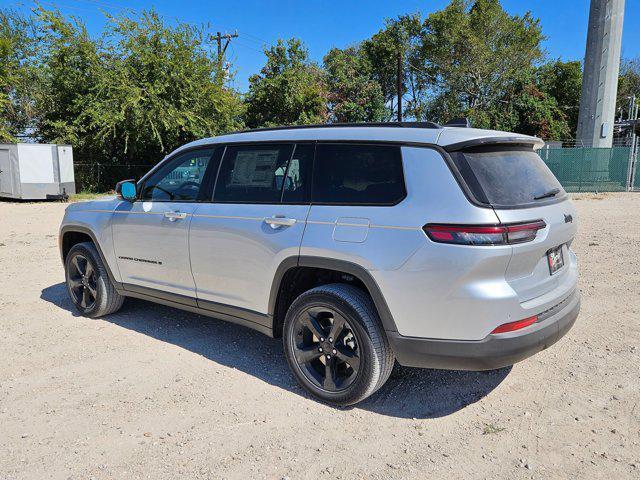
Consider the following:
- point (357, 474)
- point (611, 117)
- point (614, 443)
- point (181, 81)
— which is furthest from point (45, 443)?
point (611, 117)

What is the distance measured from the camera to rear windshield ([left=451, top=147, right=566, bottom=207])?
2875 millimetres

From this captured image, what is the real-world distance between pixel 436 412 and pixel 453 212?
1408 mm

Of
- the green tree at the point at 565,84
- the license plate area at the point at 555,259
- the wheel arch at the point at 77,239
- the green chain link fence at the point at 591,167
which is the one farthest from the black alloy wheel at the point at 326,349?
the green tree at the point at 565,84

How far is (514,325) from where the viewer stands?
286cm

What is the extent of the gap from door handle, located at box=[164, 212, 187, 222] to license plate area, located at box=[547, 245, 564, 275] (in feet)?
9.11

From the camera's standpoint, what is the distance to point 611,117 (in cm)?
2511

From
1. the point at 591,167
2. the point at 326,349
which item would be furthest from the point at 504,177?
the point at 591,167

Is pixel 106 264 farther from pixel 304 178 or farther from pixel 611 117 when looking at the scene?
pixel 611 117

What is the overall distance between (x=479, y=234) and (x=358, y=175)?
92 cm

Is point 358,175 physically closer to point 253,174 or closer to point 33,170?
point 253,174

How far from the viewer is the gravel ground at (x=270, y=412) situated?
2752mm

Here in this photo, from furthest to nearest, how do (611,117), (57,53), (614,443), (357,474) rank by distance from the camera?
(611,117) < (57,53) < (614,443) < (357,474)

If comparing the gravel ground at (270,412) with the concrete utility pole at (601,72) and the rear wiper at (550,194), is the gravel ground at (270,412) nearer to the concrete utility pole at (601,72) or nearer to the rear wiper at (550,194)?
the rear wiper at (550,194)

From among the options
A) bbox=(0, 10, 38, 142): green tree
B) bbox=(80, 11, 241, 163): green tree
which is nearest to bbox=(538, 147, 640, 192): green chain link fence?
bbox=(80, 11, 241, 163): green tree
